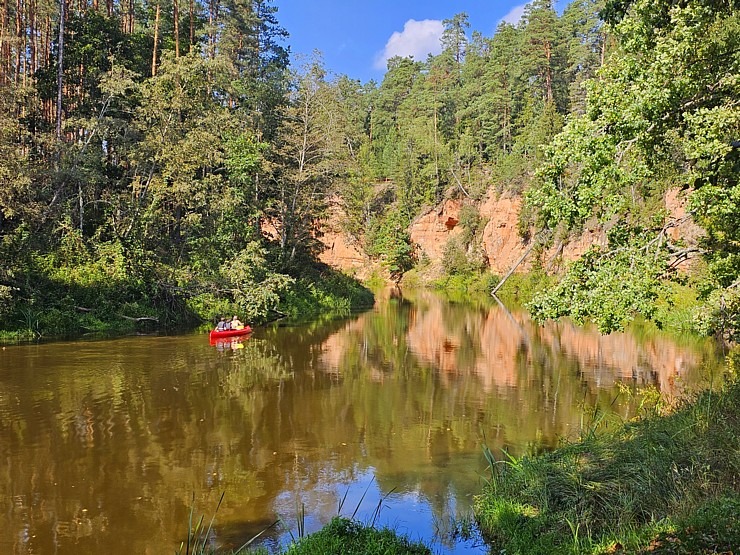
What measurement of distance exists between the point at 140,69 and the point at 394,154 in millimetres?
45982

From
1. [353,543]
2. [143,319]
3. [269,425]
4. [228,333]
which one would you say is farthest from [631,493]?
[143,319]

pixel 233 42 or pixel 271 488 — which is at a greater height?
pixel 233 42

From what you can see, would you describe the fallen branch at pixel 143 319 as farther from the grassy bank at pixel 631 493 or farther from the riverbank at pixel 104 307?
the grassy bank at pixel 631 493

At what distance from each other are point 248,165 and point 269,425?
1950 centimetres

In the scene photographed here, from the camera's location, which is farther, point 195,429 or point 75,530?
point 195,429

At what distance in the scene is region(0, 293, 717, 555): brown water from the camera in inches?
311

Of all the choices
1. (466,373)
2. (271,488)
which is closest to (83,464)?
(271,488)

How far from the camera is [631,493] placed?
673 centimetres

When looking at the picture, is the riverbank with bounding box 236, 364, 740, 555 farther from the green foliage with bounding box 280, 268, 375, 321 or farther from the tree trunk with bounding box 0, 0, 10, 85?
the green foliage with bounding box 280, 268, 375, 321

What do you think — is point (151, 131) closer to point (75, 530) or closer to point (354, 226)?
point (354, 226)

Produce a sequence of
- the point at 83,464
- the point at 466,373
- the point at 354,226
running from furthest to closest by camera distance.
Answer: the point at 354,226 < the point at 466,373 < the point at 83,464

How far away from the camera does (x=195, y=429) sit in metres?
11.7

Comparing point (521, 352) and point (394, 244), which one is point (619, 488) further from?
point (394, 244)

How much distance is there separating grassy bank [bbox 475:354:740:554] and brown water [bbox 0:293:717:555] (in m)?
0.81
